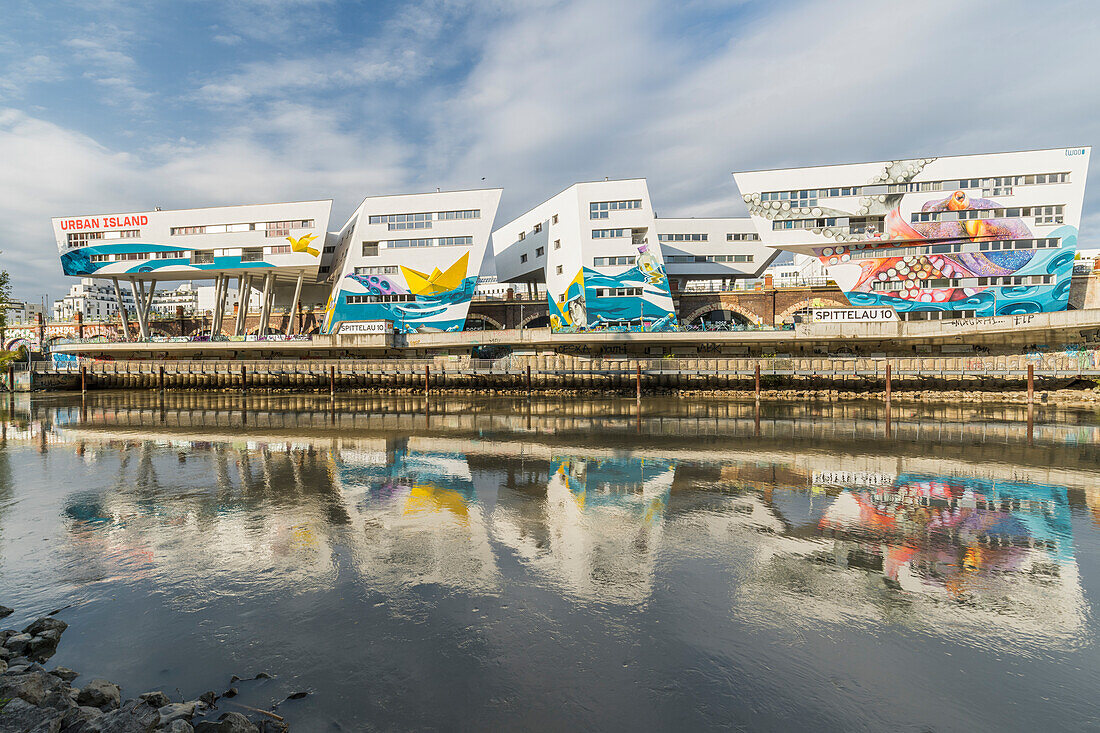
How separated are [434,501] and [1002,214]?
48.3m

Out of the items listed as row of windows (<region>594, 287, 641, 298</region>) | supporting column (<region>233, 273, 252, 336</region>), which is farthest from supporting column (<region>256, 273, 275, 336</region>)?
row of windows (<region>594, 287, 641, 298</region>)

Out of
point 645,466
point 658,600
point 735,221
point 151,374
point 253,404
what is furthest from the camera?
point 735,221

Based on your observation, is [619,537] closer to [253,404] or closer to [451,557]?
[451,557]

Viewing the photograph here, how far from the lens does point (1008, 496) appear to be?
45.5 feet

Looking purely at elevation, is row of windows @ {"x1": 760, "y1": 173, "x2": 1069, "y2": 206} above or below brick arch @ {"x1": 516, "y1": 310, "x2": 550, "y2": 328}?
above

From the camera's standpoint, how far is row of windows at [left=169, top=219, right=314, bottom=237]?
47.7 m

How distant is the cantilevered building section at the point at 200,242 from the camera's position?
47.8 metres

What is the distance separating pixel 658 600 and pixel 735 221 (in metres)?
53.1

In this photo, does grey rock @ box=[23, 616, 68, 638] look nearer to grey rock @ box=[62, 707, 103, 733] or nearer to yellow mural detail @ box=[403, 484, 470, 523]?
grey rock @ box=[62, 707, 103, 733]

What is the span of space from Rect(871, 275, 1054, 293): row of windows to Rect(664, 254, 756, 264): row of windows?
47.6ft

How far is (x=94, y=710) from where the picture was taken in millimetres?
5227

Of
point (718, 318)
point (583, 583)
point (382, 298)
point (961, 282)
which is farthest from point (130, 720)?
point (718, 318)

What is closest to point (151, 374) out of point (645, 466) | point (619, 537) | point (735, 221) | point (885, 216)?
point (645, 466)

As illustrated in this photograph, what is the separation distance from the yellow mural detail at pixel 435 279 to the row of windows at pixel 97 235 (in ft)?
82.3
